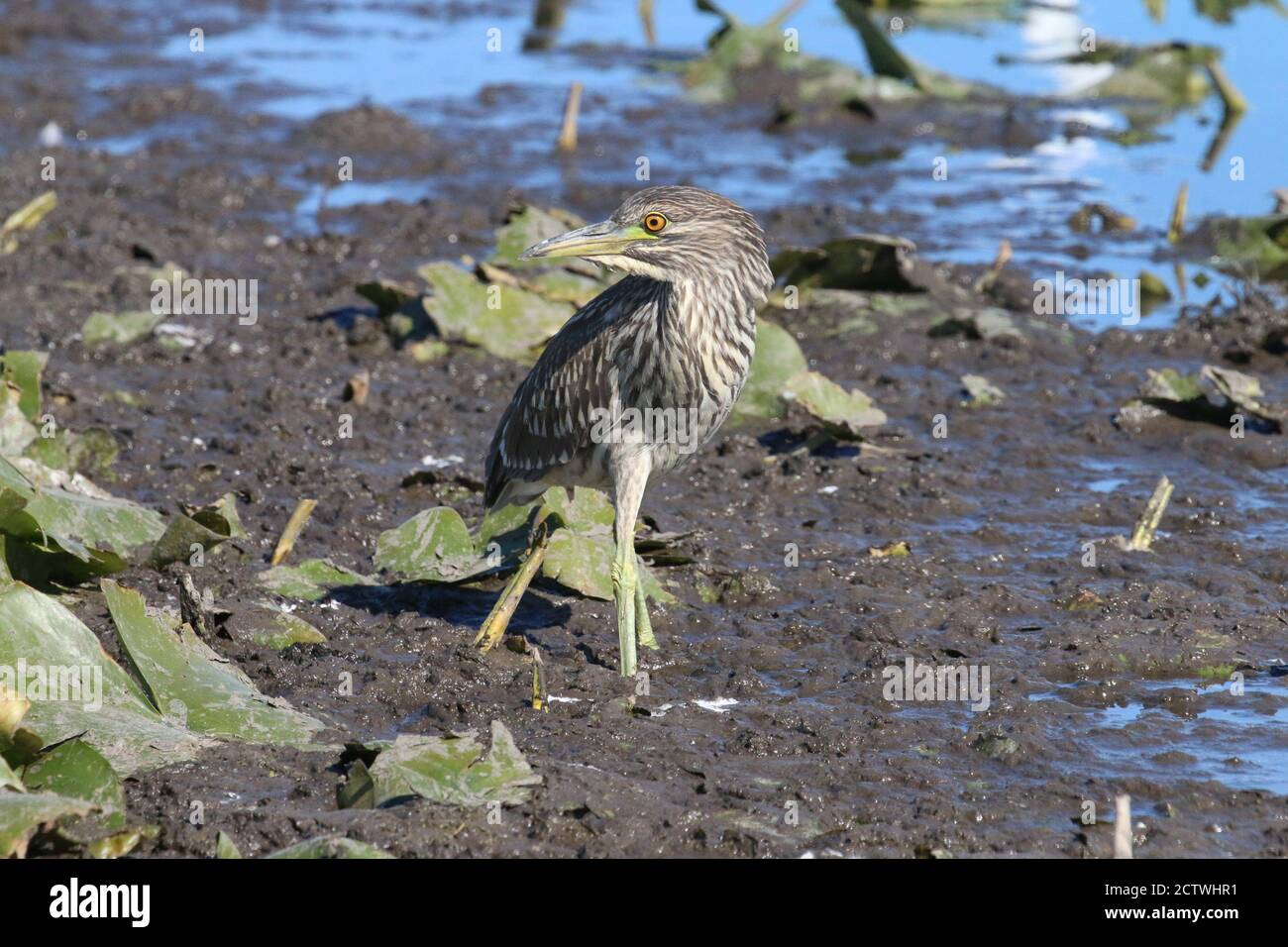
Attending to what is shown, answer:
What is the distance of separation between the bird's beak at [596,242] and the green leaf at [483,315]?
369 cm

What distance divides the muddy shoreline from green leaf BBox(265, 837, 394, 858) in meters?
0.18

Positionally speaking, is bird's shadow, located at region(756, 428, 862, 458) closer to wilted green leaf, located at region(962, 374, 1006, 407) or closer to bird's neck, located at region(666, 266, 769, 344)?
wilted green leaf, located at region(962, 374, 1006, 407)

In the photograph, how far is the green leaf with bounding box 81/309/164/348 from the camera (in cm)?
1045

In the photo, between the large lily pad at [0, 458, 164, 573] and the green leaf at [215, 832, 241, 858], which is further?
the large lily pad at [0, 458, 164, 573]

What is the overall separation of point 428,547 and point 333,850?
2.61m

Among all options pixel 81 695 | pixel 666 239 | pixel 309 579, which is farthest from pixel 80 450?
pixel 666 239

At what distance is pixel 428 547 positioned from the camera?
7.47m

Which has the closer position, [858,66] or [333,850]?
[333,850]

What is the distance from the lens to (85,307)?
11.1 metres

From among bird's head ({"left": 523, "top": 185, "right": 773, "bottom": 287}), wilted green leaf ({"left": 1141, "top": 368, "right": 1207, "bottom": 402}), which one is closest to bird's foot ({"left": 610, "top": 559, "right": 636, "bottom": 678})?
bird's head ({"left": 523, "top": 185, "right": 773, "bottom": 287})

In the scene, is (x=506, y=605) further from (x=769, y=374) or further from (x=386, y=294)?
(x=386, y=294)

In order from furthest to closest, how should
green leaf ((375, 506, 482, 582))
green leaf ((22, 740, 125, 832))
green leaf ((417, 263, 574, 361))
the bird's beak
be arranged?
green leaf ((417, 263, 574, 361))
green leaf ((375, 506, 482, 582))
the bird's beak
green leaf ((22, 740, 125, 832))

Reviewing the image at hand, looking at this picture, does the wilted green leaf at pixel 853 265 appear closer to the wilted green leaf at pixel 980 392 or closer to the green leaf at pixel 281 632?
the wilted green leaf at pixel 980 392
